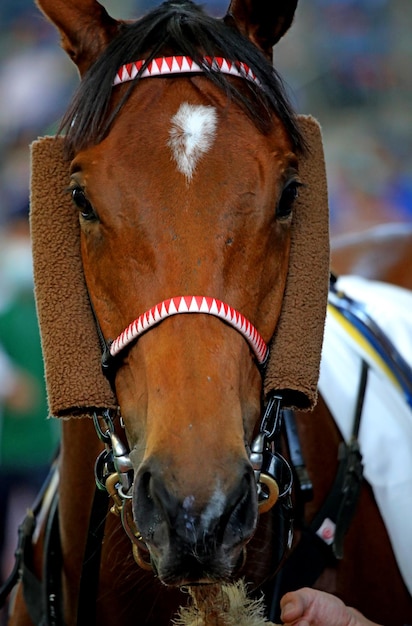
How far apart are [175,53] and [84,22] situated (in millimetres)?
187

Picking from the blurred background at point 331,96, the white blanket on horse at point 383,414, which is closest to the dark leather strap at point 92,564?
the white blanket on horse at point 383,414

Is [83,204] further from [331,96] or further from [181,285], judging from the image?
[331,96]

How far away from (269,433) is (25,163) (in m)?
4.11

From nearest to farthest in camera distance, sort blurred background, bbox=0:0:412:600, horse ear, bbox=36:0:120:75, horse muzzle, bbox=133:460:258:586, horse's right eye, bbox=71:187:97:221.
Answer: horse muzzle, bbox=133:460:258:586, horse's right eye, bbox=71:187:97:221, horse ear, bbox=36:0:120:75, blurred background, bbox=0:0:412:600

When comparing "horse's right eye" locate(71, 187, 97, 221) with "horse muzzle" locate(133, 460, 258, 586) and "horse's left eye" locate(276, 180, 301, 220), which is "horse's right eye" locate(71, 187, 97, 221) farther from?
"horse muzzle" locate(133, 460, 258, 586)

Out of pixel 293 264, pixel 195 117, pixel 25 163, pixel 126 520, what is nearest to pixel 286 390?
pixel 293 264

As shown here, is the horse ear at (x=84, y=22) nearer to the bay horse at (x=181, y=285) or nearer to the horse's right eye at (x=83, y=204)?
the bay horse at (x=181, y=285)

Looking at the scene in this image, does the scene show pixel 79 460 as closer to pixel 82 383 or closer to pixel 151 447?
pixel 82 383

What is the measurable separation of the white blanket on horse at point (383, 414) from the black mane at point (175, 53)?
70 cm

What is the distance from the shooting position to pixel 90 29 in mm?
1487

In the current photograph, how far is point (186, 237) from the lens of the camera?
4.14 feet

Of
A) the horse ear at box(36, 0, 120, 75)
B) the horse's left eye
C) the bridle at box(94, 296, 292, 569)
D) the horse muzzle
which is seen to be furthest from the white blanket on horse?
the horse ear at box(36, 0, 120, 75)

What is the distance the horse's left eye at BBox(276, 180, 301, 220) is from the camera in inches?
54.6

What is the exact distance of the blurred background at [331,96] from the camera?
5242mm
